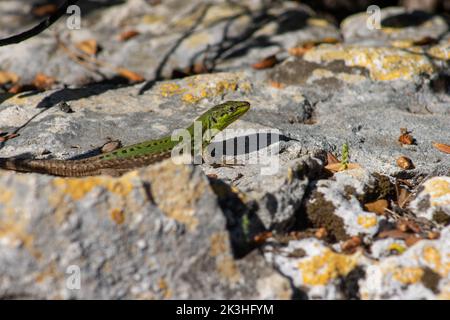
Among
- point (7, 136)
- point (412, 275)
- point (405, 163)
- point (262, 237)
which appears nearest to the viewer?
point (412, 275)

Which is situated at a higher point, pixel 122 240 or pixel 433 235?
pixel 122 240

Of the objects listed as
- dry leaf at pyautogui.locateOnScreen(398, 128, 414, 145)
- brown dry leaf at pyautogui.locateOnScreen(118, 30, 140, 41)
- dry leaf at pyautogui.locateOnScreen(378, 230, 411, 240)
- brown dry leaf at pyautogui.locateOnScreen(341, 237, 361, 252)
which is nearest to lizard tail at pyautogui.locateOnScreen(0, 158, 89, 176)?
brown dry leaf at pyautogui.locateOnScreen(341, 237, 361, 252)

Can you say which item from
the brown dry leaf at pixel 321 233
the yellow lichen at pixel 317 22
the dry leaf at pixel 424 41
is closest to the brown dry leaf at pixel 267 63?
the yellow lichen at pixel 317 22

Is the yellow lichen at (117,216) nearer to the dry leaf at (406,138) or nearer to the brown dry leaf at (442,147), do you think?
the dry leaf at (406,138)

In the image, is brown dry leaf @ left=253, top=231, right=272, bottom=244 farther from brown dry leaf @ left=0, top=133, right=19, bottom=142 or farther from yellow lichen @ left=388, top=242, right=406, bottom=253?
brown dry leaf @ left=0, top=133, right=19, bottom=142

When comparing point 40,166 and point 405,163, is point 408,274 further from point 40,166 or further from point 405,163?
point 40,166

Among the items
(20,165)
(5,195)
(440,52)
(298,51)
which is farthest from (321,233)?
(440,52)

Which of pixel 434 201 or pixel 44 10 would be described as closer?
pixel 434 201
